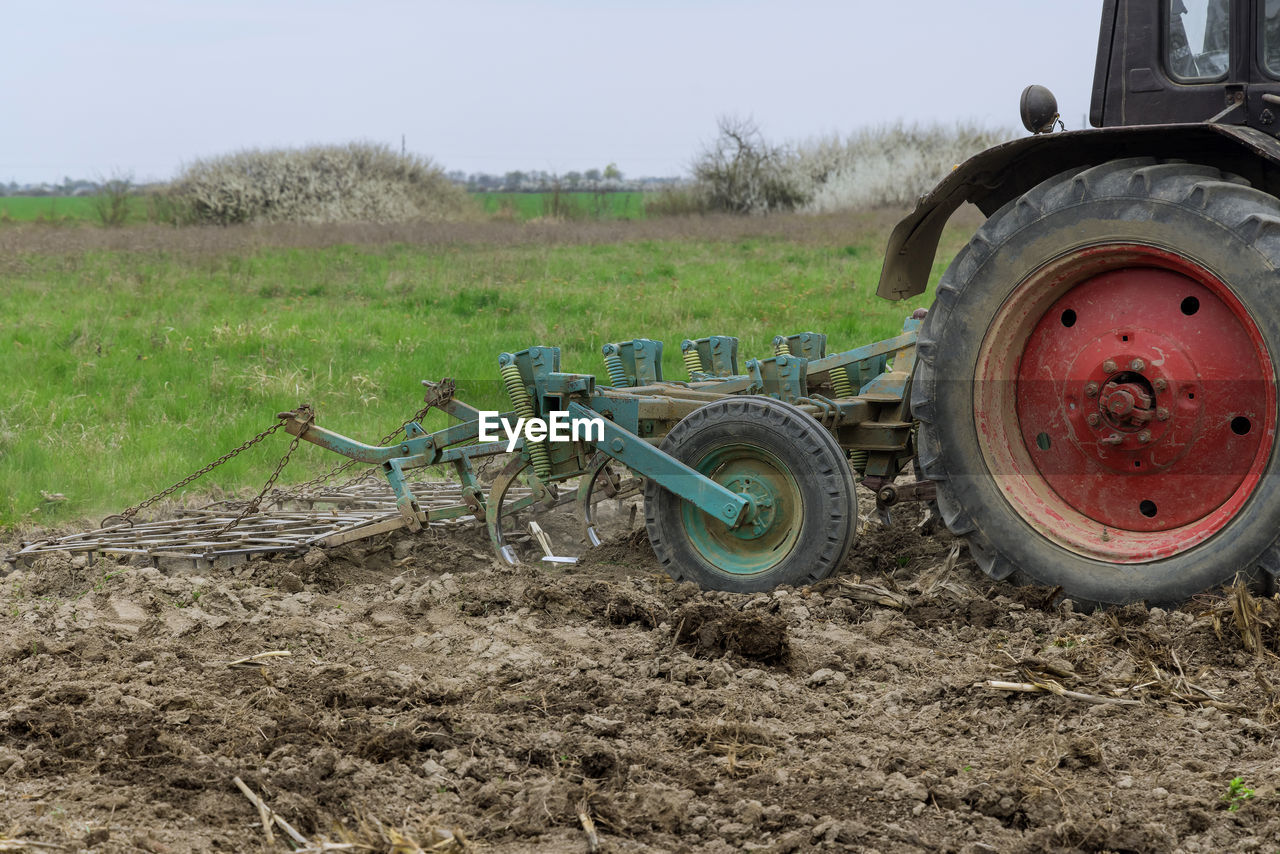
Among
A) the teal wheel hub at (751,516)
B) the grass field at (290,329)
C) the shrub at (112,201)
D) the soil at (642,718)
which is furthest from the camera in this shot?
the shrub at (112,201)

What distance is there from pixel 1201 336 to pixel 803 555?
5.25 feet

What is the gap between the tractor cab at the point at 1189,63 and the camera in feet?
13.5

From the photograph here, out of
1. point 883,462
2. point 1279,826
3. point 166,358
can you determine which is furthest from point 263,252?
point 1279,826

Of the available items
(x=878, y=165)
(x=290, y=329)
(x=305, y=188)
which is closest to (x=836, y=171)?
(x=878, y=165)

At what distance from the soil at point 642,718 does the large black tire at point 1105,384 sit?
18 centimetres

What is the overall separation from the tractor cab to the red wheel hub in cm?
62

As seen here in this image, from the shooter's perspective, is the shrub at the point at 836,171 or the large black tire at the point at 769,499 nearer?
the large black tire at the point at 769,499

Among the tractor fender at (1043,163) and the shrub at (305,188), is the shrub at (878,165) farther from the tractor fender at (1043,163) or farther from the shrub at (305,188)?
the tractor fender at (1043,163)

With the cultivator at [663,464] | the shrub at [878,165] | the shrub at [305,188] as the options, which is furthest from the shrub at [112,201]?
the cultivator at [663,464]

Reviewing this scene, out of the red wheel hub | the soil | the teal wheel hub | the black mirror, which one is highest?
the black mirror

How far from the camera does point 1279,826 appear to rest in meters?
2.62

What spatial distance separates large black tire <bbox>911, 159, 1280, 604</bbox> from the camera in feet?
12.4

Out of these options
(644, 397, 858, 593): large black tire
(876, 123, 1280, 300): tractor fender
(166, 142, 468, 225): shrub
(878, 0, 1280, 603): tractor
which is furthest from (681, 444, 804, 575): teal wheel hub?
(166, 142, 468, 225): shrub

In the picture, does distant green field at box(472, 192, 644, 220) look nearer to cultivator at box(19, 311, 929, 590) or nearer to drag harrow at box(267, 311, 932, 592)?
cultivator at box(19, 311, 929, 590)
